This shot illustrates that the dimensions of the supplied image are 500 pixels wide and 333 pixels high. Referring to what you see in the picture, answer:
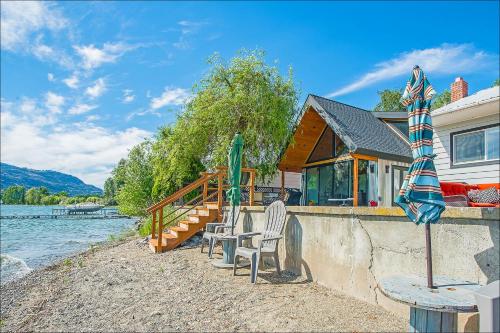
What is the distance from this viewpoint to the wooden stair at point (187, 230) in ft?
26.5

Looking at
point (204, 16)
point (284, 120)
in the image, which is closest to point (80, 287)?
point (204, 16)

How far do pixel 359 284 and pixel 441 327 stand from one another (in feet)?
5.54

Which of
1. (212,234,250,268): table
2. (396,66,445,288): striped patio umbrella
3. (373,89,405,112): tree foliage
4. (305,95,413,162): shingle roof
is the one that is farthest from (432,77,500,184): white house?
(373,89,405,112): tree foliage

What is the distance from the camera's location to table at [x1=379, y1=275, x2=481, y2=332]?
2205 millimetres

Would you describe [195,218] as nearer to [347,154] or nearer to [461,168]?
[347,154]

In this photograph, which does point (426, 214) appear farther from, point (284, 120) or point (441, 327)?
point (284, 120)

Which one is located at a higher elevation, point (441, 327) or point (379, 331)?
point (441, 327)

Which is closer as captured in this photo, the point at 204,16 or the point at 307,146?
the point at 204,16

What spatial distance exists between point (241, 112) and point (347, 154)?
13.3ft

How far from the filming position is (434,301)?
2271mm

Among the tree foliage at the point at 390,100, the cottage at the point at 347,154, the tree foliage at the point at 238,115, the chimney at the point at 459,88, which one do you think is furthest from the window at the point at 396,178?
the tree foliage at the point at 390,100

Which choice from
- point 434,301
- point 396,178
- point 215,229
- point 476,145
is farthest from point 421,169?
point 396,178

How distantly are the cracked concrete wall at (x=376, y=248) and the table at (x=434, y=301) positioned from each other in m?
0.32

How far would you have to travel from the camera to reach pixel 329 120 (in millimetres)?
9477
